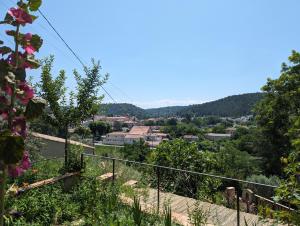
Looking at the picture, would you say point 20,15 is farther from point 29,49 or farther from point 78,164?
point 78,164

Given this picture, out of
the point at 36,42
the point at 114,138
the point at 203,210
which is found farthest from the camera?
the point at 114,138

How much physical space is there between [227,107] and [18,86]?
5059 inches

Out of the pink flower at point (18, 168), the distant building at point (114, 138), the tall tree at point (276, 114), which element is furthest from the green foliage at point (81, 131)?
the distant building at point (114, 138)

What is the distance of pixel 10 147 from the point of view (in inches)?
55.4

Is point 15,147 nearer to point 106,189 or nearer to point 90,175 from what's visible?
point 106,189

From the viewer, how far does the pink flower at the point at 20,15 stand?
160 cm

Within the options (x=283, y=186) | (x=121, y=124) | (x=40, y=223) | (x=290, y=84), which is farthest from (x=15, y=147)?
(x=121, y=124)

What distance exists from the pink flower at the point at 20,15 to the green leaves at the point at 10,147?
60 cm

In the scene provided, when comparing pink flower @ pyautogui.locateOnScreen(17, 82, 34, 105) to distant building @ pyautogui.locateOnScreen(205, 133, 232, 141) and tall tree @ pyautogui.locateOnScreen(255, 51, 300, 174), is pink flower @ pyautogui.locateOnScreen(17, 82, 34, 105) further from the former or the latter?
distant building @ pyautogui.locateOnScreen(205, 133, 232, 141)

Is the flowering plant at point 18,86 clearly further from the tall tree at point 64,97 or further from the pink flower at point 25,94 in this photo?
the tall tree at point 64,97

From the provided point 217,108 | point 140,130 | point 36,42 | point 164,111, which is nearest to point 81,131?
point 36,42

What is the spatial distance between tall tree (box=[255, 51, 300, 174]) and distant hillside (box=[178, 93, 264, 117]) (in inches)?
3165

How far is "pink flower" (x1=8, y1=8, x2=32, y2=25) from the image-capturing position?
160cm

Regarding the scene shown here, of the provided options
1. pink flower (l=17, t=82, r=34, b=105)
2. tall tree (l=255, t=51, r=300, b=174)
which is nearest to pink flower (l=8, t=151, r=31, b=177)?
pink flower (l=17, t=82, r=34, b=105)
